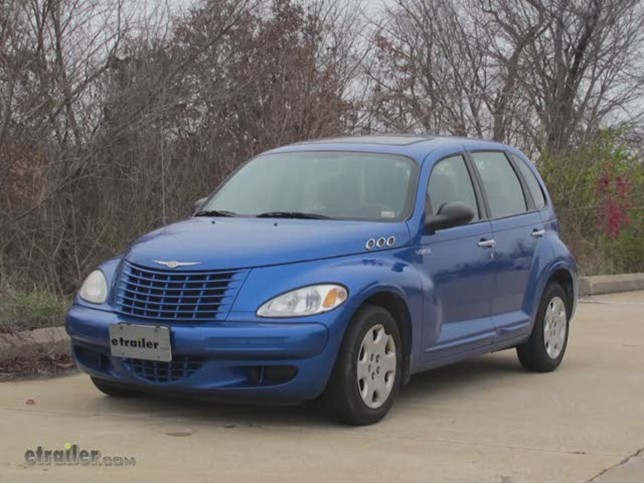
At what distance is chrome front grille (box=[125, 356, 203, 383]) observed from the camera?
236 inches

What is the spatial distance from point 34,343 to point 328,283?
123 inches

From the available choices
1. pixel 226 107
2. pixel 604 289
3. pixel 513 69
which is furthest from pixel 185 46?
pixel 513 69

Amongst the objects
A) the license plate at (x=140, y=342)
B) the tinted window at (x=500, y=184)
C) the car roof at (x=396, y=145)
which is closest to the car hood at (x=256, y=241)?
the license plate at (x=140, y=342)

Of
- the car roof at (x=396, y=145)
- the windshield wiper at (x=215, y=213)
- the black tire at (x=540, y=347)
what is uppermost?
the car roof at (x=396, y=145)

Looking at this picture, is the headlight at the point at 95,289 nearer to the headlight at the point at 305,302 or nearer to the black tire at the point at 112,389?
the black tire at the point at 112,389

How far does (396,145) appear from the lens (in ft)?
24.4

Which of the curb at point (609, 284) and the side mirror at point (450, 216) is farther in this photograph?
the curb at point (609, 284)

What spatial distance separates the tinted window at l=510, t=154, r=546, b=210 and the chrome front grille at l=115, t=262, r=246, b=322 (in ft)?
10.9

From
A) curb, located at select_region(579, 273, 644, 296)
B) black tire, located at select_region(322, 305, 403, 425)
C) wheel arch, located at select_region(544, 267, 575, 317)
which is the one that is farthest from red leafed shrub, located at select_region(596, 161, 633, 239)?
black tire, located at select_region(322, 305, 403, 425)

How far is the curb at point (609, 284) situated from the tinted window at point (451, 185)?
27.2ft

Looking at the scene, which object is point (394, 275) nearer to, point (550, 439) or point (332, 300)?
point (332, 300)

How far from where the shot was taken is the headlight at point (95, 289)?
6518 millimetres

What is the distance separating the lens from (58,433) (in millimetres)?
5930

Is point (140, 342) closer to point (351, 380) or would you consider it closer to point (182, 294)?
point (182, 294)
